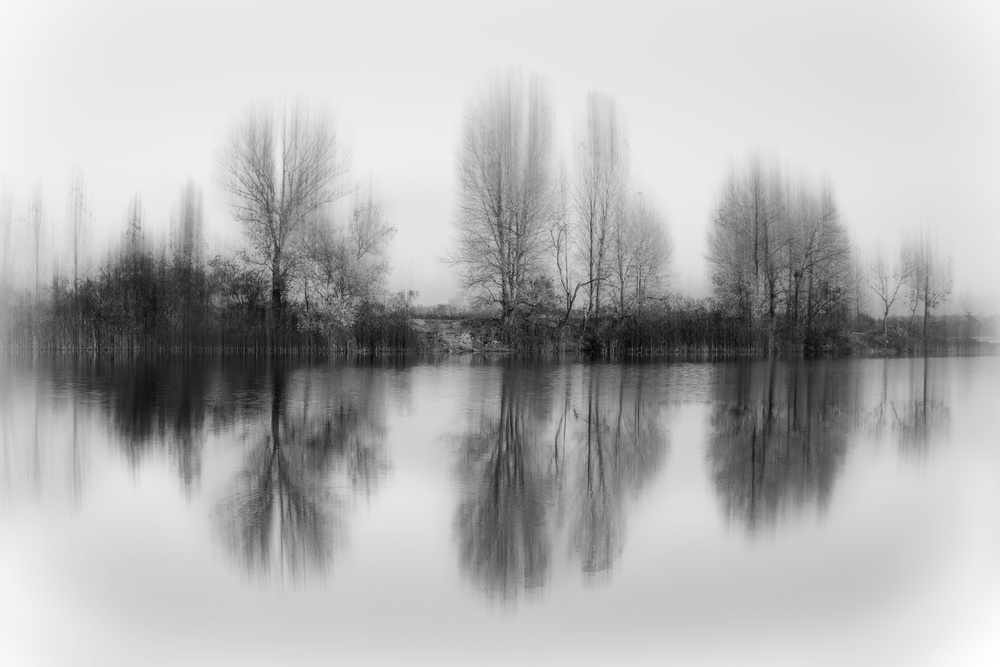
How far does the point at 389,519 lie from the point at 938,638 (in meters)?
2.72

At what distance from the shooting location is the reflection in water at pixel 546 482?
10.8 feet

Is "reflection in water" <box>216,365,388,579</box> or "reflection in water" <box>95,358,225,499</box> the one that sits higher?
"reflection in water" <box>95,358,225,499</box>

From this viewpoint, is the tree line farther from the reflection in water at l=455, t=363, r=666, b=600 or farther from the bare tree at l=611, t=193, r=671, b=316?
the reflection in water at l=455, t=363, r=666, b=600

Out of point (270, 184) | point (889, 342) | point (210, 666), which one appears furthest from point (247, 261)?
point (889, 342)

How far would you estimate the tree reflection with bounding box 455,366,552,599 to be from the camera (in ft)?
10.3

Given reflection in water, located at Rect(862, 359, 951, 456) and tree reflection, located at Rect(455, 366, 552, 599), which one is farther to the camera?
reflection in water, located at Rect(862, 359, 951, 456)

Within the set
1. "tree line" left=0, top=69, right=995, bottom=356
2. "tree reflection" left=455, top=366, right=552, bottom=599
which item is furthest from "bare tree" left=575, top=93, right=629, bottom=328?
"tree reflection" left=455, top=366, right=552, bottom=599

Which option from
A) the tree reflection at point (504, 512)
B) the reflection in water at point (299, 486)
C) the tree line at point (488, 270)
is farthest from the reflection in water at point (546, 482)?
the tree line at point (488, 270)

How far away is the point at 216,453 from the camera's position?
5551 mm

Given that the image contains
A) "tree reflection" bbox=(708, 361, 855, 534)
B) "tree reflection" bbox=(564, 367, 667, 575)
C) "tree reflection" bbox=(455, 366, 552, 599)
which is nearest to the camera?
"tree reflection" bbox=(455, 366, 552, 599)

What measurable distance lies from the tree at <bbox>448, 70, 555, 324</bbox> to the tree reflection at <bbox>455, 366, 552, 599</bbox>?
17.8 metres

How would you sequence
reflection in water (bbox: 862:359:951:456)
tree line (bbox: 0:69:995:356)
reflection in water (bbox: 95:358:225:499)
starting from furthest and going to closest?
tree line (bbox: 0:69:995:356) < reflection in water (bbox: 862:359:951:456) < reflection in water (bbox: 95:358:225:499)

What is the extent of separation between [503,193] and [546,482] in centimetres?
2076

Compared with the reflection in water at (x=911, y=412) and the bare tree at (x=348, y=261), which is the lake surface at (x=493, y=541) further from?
the bare tree at (x=348, y=261)
